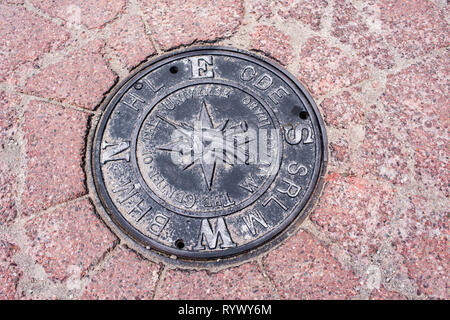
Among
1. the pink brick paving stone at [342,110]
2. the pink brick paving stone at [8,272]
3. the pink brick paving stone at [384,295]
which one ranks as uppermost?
the pink brick paving stone at [342,110]

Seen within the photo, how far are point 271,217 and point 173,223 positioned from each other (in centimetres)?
54

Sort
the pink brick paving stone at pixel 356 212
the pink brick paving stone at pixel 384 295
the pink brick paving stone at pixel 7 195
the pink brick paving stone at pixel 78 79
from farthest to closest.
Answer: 1. the pink brick paving stone at pixel 78 79
2. the pink brick paving stone at pixel 7 195
3. the pink brick paving stone at pixel 356 212
4. the pink brick paving stone at pixel 384 295

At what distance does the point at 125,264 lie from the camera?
1.95 metres

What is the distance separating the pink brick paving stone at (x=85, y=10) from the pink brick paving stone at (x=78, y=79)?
0.21m

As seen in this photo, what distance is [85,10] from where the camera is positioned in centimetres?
257

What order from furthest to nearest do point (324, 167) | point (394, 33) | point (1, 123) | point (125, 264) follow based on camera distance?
point (394, 33) < point (1, 123) < point (324, 167) < point (125, 264)

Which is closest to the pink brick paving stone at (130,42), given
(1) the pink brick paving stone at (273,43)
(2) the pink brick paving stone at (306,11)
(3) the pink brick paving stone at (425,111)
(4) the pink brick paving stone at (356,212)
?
(1) the pink brick paving stone at (273,43)

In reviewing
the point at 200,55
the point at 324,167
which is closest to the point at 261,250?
the point at 324,167

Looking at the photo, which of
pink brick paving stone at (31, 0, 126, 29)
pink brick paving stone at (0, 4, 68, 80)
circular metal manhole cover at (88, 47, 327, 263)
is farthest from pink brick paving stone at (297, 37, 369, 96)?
pink brick paving stone at (0, 4, 68, 80)

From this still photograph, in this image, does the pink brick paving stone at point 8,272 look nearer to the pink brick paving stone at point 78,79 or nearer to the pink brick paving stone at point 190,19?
the pink brick paving stone at point 78,79

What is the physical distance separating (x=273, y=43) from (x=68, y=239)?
1747 millimetres

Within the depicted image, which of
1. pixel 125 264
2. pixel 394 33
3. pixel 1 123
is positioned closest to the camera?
pixel 125 264

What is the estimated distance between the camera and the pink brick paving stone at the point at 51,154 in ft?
6.88

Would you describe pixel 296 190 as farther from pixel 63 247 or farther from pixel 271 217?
pixel 63 247
